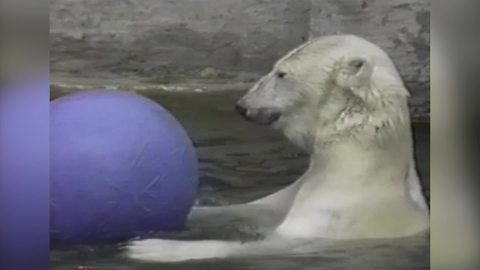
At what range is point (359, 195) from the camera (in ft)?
3.79

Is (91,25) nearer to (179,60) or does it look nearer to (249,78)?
(179,60)

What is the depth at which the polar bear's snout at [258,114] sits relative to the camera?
1.16 m

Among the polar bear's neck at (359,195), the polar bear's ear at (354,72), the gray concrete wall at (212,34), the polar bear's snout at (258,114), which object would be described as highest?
the gray concrete wall at (212,34)

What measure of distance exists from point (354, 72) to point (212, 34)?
24cm

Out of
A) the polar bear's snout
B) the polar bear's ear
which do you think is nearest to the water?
the polar bear's snout

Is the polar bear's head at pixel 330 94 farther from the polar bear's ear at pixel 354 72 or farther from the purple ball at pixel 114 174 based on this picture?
the purple ball at pixel 114 174

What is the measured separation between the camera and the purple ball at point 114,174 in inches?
43.8

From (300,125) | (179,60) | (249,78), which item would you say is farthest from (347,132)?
(179,60)

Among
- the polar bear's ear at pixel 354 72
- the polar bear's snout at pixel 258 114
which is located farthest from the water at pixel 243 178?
the polar bear's ear at pixel 354 72

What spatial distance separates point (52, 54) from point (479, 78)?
2.23 feet

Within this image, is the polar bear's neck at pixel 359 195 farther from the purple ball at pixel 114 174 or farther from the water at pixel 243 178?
the purple ball at pixel 114 174

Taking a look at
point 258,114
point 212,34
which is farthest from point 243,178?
point 212,34

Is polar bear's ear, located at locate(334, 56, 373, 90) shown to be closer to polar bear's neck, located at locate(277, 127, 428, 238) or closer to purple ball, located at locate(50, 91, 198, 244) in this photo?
polar bear's neck, located at locate(277, 127, 428, 238)

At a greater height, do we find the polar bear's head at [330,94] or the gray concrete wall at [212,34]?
the gray concrete wall at [212,34]
